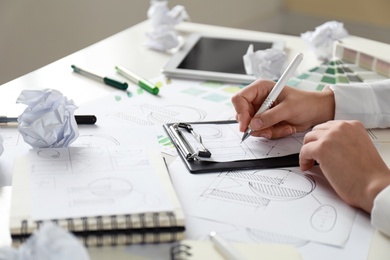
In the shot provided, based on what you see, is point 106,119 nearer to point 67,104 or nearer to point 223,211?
point 67,104

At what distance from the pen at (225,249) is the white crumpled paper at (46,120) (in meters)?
0.33

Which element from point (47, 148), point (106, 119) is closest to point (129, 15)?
point (106, 119)

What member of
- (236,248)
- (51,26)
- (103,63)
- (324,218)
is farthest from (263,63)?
(51,26)

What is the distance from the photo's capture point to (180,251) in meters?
0.65

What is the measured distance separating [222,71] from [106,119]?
355mm

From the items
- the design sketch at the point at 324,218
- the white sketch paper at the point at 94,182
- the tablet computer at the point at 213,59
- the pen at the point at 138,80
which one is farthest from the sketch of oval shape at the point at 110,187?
the tablet computer at the point at 213,59

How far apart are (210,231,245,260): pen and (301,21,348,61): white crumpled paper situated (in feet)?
2.79

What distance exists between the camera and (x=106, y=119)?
105 cm

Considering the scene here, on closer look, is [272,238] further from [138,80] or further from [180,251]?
[138,80]

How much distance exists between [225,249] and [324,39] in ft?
3.00

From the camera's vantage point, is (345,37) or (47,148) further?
(345,37)

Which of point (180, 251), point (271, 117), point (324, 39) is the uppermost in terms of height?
point (324, 39)

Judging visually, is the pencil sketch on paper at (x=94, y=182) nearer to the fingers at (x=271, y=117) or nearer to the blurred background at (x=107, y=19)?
the fingers at (x=271, y=117)

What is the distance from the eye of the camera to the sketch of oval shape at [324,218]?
0.74 meters
